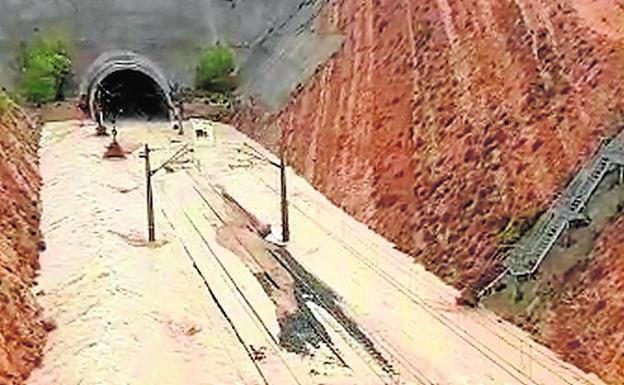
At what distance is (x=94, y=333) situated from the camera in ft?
103

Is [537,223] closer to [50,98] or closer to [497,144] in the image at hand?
[497,144]

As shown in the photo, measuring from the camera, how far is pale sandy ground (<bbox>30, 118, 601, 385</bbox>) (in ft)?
98.3

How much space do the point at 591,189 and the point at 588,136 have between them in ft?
8.81

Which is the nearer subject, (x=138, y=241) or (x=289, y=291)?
(x=289, y=291)

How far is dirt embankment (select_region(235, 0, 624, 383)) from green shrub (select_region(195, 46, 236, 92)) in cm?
1529

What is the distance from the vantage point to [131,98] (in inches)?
2876

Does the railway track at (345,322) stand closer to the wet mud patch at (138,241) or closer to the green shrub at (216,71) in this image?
the wet mud patch at (138,241)

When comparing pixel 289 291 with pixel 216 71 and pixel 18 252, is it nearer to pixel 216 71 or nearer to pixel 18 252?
pixel 18 252

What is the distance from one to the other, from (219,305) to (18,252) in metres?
7.48

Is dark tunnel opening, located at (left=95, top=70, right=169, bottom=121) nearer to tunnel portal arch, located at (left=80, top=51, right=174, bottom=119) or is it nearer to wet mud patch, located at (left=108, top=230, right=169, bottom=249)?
tunnel portal arch, located at (left=80, top=51, right=174, bottom=119)

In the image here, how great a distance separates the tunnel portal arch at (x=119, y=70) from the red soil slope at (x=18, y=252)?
10.4 m

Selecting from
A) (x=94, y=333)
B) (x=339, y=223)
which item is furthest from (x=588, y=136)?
(x=94, y=333)

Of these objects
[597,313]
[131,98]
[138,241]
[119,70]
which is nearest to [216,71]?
[119,70]

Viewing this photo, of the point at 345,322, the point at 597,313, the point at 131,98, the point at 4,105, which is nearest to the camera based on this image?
the point at 597,313
